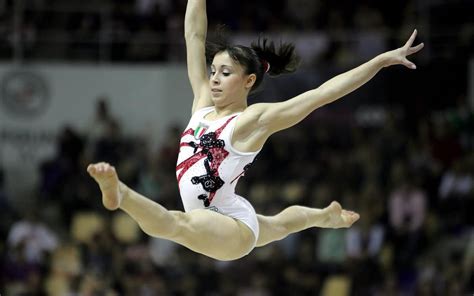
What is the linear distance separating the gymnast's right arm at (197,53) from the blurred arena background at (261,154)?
5.40 m

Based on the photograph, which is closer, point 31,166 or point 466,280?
point 466,280

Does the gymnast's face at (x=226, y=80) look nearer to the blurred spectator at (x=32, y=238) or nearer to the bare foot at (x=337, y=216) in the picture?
the bare foot at (x=337, y=216)

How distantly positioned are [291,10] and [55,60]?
3.93 m

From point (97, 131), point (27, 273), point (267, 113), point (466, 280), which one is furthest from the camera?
point (97, 131)

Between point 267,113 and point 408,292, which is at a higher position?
point 267,113

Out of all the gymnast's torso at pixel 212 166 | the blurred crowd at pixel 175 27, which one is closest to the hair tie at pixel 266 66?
the gymnast's torso at pixel 212 166

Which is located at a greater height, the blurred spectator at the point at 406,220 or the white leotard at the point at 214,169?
the white leotard at the point at 214,169

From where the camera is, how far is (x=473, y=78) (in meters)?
14.4

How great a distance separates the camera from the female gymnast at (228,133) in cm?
661

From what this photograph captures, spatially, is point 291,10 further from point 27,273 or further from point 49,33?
point 27,273

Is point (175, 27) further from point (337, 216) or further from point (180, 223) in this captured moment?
point (180, 223)

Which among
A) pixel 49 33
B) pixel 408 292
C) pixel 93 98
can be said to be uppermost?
A: pixel 49 33

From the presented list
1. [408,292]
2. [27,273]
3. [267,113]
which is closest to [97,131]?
[27,273]

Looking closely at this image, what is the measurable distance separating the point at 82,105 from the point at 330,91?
954 cm
